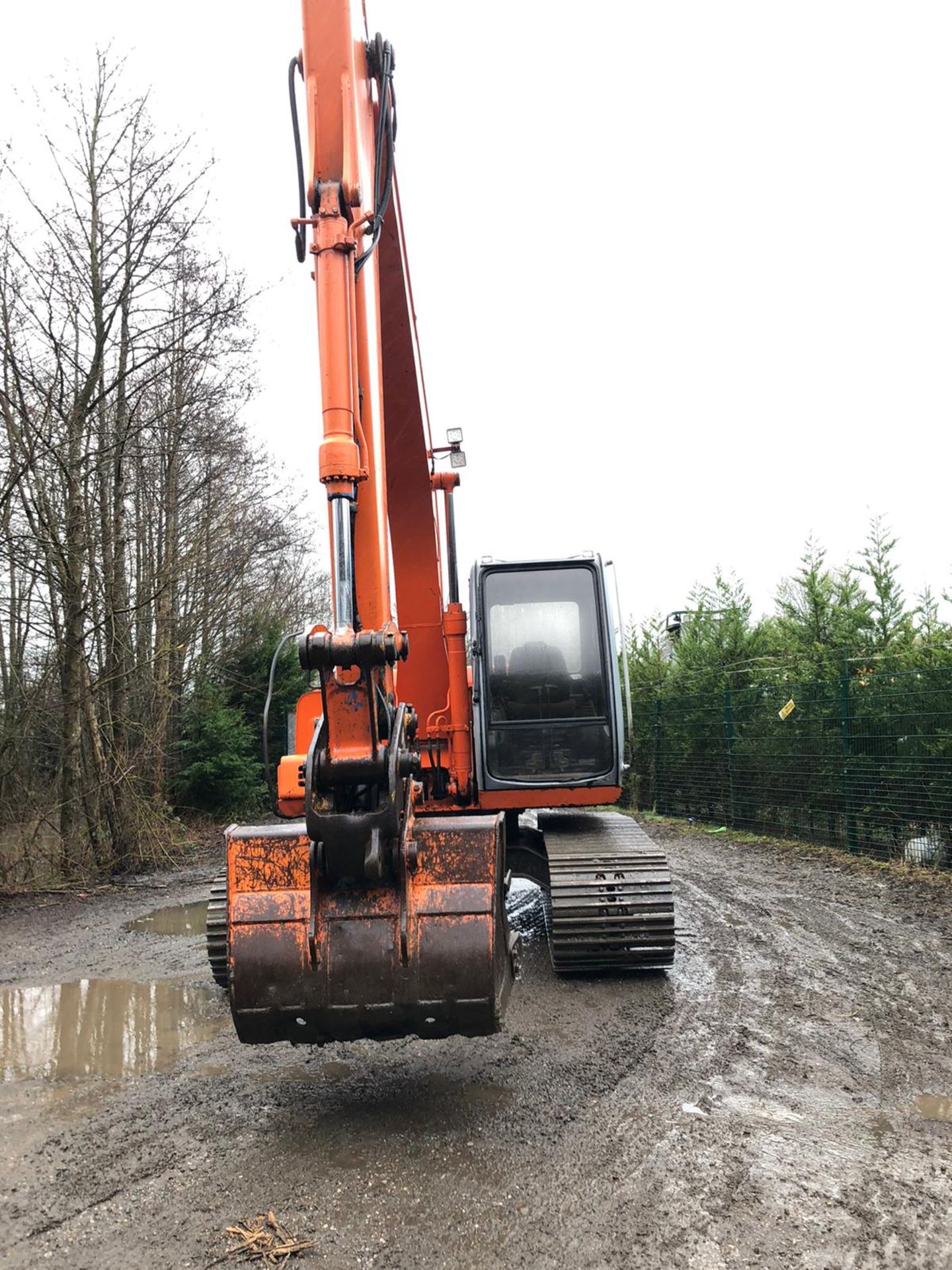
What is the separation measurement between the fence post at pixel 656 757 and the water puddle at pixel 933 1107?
10.8m

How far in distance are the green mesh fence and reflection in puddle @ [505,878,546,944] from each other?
11.2 feet

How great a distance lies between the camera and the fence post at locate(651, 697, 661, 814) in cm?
1466

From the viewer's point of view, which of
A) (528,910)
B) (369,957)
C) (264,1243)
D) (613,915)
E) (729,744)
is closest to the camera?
(264,1243)

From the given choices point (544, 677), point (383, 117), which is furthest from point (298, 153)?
point (544, 677)

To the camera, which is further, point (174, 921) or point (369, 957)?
point (174, 921)

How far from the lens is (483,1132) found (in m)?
3.56

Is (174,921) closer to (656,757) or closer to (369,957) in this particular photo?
(369,957)

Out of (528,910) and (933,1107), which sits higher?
(528,910)

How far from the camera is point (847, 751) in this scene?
33.1ft

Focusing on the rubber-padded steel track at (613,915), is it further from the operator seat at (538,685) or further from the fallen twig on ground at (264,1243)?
the fallen twig on ground at (264,1243)

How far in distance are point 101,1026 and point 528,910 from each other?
147 inches

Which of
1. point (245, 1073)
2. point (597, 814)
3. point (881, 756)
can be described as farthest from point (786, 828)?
point (245, 1073)

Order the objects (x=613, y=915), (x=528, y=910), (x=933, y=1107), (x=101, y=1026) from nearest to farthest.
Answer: (x=933, y=1107), (x=101, y=1026), (x=613, y=915), (x=528, y=910)

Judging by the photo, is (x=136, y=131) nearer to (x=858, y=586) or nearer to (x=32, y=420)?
(x=32, y=420)
